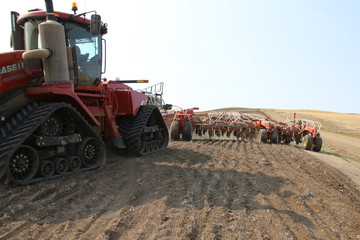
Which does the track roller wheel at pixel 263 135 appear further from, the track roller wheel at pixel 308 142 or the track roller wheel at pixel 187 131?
the track roller wheel at pixel 187 131

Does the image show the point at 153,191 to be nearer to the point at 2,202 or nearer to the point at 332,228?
the point at 2,202

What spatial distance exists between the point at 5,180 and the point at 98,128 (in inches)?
100

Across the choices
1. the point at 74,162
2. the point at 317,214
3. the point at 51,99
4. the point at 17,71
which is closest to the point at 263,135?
the point at 317,214

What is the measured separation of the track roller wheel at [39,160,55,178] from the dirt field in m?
0.19

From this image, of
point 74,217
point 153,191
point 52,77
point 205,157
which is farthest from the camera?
point 205,157

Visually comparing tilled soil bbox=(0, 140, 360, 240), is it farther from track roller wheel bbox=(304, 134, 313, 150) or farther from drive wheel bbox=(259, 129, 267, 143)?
track roller wheel bbox=(304, 134, 313, 150)

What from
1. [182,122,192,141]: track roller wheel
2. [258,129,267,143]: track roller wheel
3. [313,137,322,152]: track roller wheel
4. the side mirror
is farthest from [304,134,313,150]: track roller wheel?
the side mirror

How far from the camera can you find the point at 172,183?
499 cm

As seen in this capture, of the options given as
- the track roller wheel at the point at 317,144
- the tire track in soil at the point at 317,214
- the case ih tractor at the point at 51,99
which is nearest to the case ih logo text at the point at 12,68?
the case ih tractor at the point at 51,99

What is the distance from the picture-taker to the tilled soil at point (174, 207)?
315cm

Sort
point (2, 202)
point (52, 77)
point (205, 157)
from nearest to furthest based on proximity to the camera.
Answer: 1. point (2, 202)
2. point (52, 77)
3. point (205, 157)

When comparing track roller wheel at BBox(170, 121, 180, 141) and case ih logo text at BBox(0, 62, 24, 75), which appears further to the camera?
track roller wheel at BBox(170, 121, 180, 141)

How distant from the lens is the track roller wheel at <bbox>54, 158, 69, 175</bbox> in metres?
4.82

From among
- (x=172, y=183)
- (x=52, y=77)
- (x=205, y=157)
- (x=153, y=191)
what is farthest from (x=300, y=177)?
(x=52, y=77)
